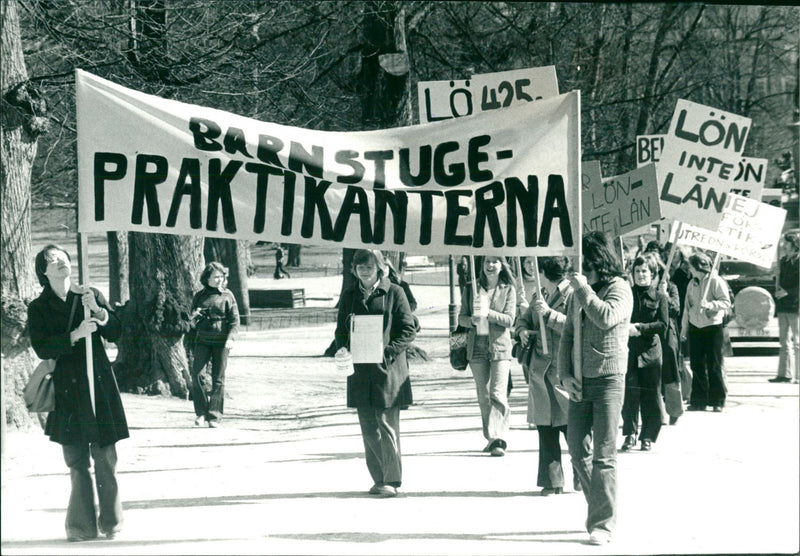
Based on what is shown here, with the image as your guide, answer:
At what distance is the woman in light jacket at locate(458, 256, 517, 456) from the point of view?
9.95m

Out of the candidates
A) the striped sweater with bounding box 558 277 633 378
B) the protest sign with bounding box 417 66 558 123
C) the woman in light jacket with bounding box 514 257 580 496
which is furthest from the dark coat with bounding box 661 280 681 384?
the striped sweater with bounding box 558 277 633 378

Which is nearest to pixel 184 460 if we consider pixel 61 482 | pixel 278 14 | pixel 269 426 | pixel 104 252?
pixel 61 482

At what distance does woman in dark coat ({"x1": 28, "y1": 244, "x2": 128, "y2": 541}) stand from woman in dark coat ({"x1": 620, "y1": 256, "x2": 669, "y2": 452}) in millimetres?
4672

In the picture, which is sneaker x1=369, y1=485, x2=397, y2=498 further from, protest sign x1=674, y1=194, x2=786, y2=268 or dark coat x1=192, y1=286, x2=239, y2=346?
protest sign x1=674, y1=194, x2=786, y2=268

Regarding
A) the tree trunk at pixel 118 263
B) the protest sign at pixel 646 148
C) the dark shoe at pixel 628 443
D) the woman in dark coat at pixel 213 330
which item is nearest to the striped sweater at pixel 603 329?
the dark shoe at pixel 628 443

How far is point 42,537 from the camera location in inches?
284

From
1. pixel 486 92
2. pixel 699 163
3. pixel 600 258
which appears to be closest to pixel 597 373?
pixel 600 258

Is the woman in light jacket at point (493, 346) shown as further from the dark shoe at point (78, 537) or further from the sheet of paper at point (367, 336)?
the dark shoe at point (78, 537)

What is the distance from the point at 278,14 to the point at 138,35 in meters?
4.47

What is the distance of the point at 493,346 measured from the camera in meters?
10.1

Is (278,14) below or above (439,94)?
above

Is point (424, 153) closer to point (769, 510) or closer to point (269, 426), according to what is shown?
point (769, 510)

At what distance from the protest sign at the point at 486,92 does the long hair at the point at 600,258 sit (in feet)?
8.31

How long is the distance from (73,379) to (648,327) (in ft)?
16.0
